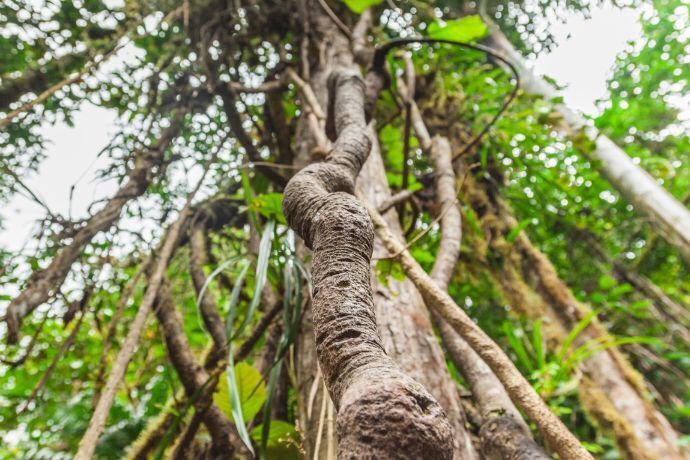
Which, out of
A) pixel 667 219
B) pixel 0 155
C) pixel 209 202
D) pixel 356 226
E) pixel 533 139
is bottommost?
pixel 356 226

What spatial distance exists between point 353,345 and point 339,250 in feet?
0.31

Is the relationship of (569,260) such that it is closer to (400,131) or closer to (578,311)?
(578,311)

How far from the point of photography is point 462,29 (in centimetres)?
161

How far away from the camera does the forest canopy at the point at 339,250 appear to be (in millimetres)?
556

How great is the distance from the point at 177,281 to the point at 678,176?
320 cm

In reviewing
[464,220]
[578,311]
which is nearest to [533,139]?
[464,220]

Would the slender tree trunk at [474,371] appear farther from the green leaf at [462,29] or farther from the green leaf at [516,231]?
the green leaf at [516,231]

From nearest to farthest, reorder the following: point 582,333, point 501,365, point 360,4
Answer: point 501,365 → point 360,4 → point 582,333

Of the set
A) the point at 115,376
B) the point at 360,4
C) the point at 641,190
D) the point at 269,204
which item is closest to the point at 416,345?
the point at 269,204

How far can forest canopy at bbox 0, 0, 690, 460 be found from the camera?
0.56 meters

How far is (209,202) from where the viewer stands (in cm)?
148

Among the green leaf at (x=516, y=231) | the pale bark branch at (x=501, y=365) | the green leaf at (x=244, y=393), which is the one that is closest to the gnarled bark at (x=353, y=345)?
the pale bark branch at (x=501, y=365)

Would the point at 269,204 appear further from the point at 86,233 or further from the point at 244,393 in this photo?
the point at 86,233

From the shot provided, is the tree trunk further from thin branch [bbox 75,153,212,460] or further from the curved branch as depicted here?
the curved branch
